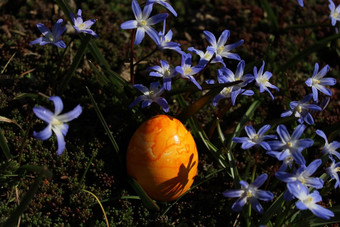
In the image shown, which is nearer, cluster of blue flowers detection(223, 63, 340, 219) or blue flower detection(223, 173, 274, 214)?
cluster of blue flowers detection(223, 63, 340, 219)

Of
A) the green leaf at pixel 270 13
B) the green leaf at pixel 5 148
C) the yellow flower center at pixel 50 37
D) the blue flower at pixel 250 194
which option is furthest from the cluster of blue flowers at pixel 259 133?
the green leaf at pixel 270 13

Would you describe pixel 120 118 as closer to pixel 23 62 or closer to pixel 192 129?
pixel 192 129

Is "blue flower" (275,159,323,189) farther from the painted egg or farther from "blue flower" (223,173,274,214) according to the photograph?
the painted egg

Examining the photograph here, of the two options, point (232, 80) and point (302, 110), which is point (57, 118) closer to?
point (232, 80)

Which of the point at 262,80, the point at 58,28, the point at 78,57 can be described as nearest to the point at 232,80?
the point at 262,80

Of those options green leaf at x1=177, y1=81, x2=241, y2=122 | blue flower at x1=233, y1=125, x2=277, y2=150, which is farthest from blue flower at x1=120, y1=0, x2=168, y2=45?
blue flower at x1=233, y1=125, x2=277, y2=150

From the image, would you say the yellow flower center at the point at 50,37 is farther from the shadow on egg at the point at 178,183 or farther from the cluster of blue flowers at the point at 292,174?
the cluster of blue flowers at the point at 292,174

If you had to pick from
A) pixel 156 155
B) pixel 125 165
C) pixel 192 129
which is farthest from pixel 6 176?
pixel 192 129
